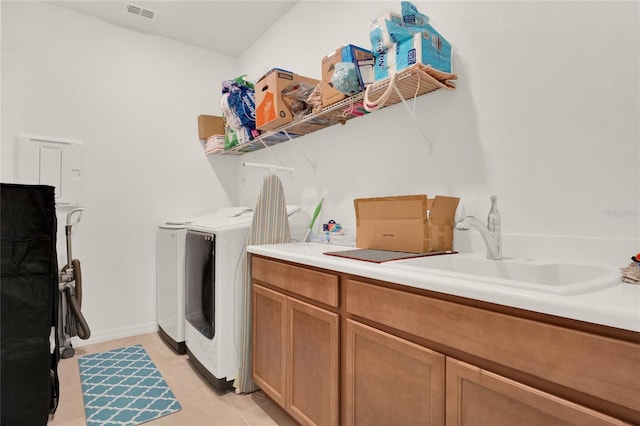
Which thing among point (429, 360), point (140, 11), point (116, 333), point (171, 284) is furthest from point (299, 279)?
point (140, 11)

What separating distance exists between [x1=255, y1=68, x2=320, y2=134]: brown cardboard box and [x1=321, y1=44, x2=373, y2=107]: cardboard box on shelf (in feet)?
1.46

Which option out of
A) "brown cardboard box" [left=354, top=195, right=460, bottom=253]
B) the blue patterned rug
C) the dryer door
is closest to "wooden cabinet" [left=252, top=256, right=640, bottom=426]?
"brown cardboard box" [left=354, top=195, right=460, bottom=253]

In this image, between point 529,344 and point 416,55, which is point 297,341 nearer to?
point 529,344

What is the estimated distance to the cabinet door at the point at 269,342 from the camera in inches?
66.7

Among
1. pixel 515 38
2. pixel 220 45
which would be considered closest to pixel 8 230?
pixel 515 38

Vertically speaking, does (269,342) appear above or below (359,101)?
below

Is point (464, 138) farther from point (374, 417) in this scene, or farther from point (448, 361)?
point (374, 417)

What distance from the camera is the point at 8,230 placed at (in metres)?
1.45

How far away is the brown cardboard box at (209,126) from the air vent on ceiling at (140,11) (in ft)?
2.93

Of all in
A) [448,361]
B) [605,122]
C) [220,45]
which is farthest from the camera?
[220,45]

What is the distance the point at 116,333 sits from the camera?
3.01 meters

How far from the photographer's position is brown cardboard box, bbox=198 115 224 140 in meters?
Answer: 3.34

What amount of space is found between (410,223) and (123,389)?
2.00m

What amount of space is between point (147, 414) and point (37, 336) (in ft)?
2.36
